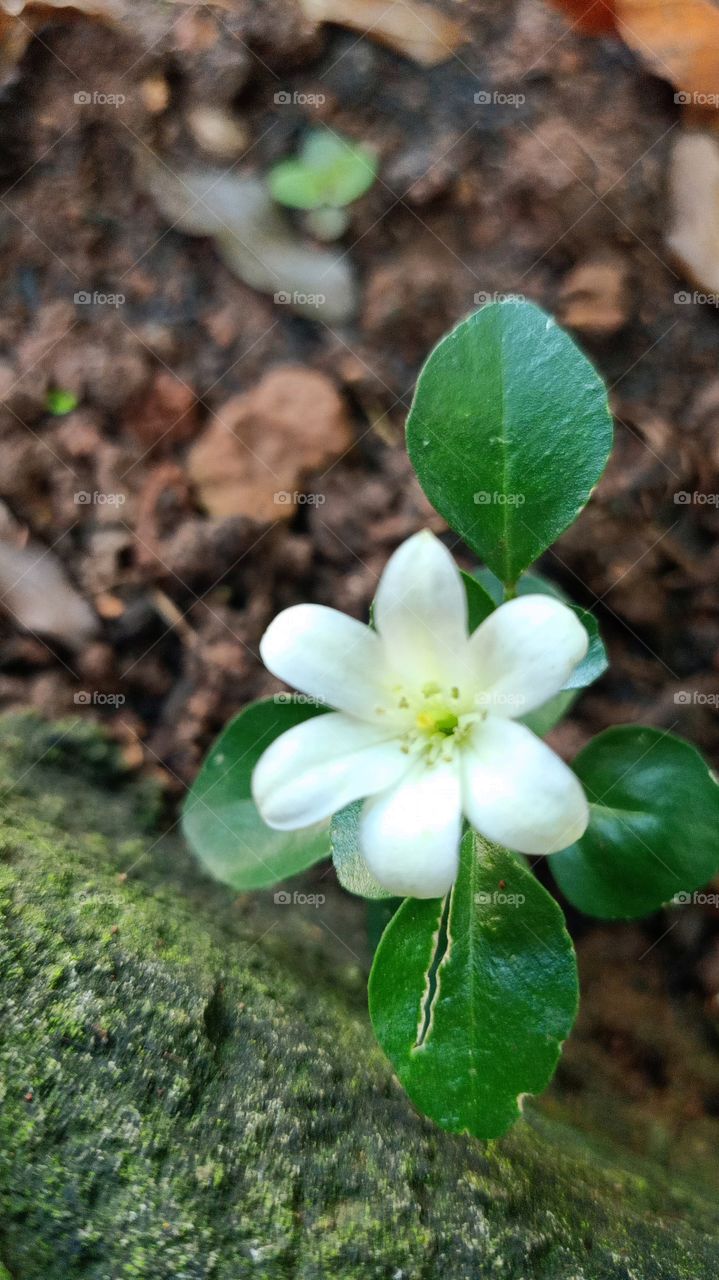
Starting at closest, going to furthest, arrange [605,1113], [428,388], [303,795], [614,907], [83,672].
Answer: [303,795] < [428,388] < [614,907] < [605,1113] < [83,672]

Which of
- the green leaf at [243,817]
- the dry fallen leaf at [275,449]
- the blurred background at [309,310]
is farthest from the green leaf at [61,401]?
the green leaf at [243,817]

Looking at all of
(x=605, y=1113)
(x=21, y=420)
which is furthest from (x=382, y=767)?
(x=21, y=420)

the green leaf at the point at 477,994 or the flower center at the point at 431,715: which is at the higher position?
the flower center at the point at 431,715

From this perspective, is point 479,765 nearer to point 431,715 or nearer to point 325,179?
point 431,715

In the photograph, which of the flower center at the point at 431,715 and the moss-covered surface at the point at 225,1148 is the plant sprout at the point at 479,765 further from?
the moss-covered surface at the point at 225,1148

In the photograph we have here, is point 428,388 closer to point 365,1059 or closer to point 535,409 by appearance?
point 535,409

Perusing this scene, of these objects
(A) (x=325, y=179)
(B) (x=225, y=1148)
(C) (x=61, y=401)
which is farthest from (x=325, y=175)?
(B) (x=225, y=1148)

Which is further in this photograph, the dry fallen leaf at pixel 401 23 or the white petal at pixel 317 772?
the dry fallen leaf at pixel 401 23
